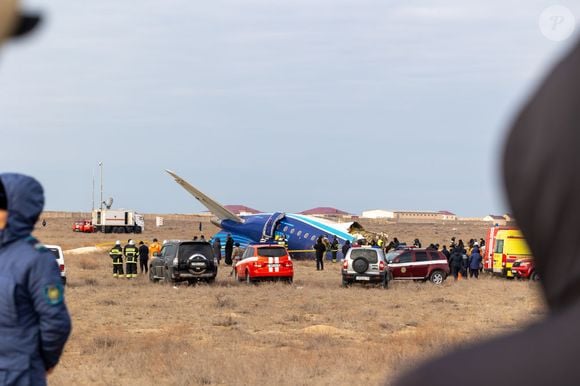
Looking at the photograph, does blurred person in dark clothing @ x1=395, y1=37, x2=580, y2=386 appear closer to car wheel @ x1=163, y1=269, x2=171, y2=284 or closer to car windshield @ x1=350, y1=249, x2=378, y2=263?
car windshield @ x1=350, y1=249, x2=378, y2=263

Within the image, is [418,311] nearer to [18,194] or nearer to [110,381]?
[110,381]

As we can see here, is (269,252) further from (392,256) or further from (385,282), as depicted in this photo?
(392,256)

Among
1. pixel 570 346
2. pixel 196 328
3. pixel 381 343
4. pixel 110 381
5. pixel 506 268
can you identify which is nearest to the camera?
pixel 570 346

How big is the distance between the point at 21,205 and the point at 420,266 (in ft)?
104

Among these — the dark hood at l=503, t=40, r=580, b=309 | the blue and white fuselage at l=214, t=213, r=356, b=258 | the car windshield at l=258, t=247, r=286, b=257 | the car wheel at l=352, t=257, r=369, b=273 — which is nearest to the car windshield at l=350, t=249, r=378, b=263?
the car wheel at l=352, t=257, r=369, b=273

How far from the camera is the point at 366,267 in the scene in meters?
33.4

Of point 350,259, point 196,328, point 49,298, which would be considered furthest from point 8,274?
point 350,259

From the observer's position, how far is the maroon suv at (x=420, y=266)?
118 ft

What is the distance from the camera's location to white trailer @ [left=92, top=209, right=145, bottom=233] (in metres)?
95.1

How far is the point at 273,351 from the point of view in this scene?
17.3m

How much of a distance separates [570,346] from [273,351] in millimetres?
16535

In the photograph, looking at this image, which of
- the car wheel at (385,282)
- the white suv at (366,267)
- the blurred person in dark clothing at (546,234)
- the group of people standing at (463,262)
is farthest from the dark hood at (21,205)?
the group of people standing at (463,262)

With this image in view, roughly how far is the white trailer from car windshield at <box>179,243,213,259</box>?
61.9 meters

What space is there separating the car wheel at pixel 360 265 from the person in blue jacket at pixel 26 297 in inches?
1119
